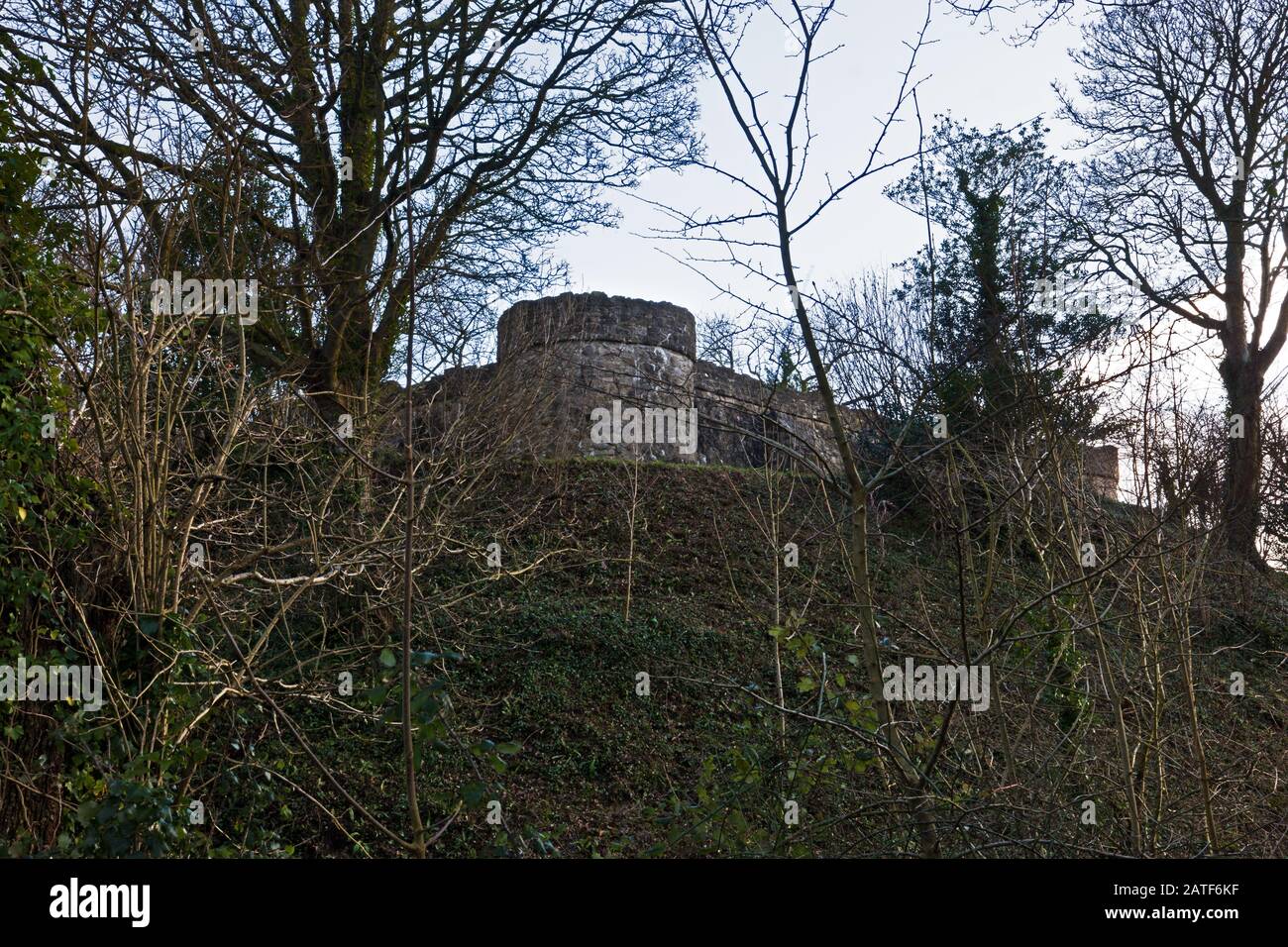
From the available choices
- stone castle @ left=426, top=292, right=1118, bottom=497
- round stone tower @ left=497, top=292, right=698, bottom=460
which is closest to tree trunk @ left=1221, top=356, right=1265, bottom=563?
stone castle @ left=426, top=292, right=1118, bottom=497

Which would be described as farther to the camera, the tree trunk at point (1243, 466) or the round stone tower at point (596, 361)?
the round stone tower at point (596, 361)

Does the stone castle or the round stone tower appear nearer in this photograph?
the stone castle

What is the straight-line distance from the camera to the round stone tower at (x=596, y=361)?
13.0 m

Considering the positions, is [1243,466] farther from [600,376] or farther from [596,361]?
[596,361]

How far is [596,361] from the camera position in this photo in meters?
16.4

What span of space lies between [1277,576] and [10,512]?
12.1 metres

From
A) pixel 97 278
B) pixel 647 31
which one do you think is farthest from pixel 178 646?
pixel 647 31

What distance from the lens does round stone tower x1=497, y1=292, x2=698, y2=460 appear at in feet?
42.6

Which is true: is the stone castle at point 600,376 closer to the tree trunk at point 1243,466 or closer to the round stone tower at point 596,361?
the round stone tower at point 596,361

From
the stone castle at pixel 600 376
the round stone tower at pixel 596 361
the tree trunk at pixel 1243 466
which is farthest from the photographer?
the round stone tower at pixel 596 361

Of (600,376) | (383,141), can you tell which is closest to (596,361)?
(600,376)

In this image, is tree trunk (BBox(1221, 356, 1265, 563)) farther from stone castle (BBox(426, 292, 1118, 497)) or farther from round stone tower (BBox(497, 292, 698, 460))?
round stone tower (BBox(497, 292, 698, 460))

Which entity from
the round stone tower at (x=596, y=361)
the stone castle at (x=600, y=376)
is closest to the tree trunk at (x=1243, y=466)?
the stone castle at (x=600, y=376)

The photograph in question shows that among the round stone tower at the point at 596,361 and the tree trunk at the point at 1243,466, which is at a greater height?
the round stone tower at the point at 596,361
